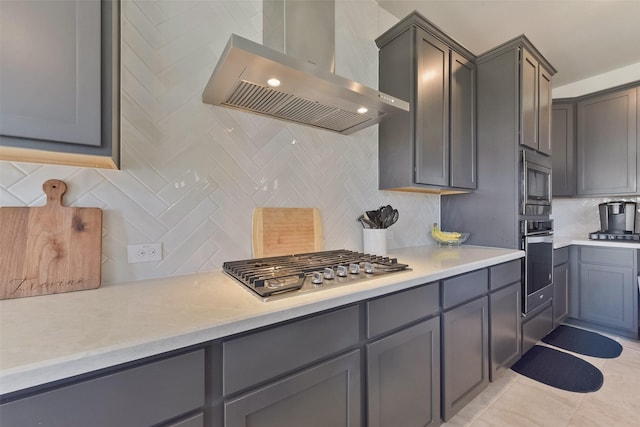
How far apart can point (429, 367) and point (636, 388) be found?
1699mm

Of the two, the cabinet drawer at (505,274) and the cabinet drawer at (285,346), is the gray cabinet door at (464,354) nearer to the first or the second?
the cabinet drawer at (505,274)

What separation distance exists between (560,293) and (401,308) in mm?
2559

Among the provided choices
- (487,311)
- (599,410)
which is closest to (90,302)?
(487,311)

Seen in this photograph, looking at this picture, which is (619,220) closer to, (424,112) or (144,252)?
(424,112)

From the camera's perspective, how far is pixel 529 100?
2264 mm

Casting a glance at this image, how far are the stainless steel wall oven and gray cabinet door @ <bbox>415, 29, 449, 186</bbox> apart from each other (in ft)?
2.61

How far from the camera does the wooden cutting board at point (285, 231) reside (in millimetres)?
1514

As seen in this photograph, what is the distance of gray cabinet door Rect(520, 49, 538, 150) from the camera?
7.09 ft

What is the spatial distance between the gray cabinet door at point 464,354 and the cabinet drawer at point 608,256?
2018 mm

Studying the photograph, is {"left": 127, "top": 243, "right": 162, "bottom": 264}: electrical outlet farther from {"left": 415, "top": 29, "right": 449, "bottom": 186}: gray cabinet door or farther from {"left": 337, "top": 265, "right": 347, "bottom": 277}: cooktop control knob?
{"left": 415, "top": 29, "right": 449, "bottom": 186}: gray cabinet door

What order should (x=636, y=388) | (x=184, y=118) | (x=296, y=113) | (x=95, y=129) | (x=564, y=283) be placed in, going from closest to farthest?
(x=95, y=129) < (x=184, y=118) < (x=296, y=113) < (x=636, y=388) < (x=564, y=283)

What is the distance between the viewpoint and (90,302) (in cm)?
89

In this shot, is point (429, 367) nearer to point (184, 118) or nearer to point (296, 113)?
point (296, 113)

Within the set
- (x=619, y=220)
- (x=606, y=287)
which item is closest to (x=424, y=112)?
(x=606, y=287)
